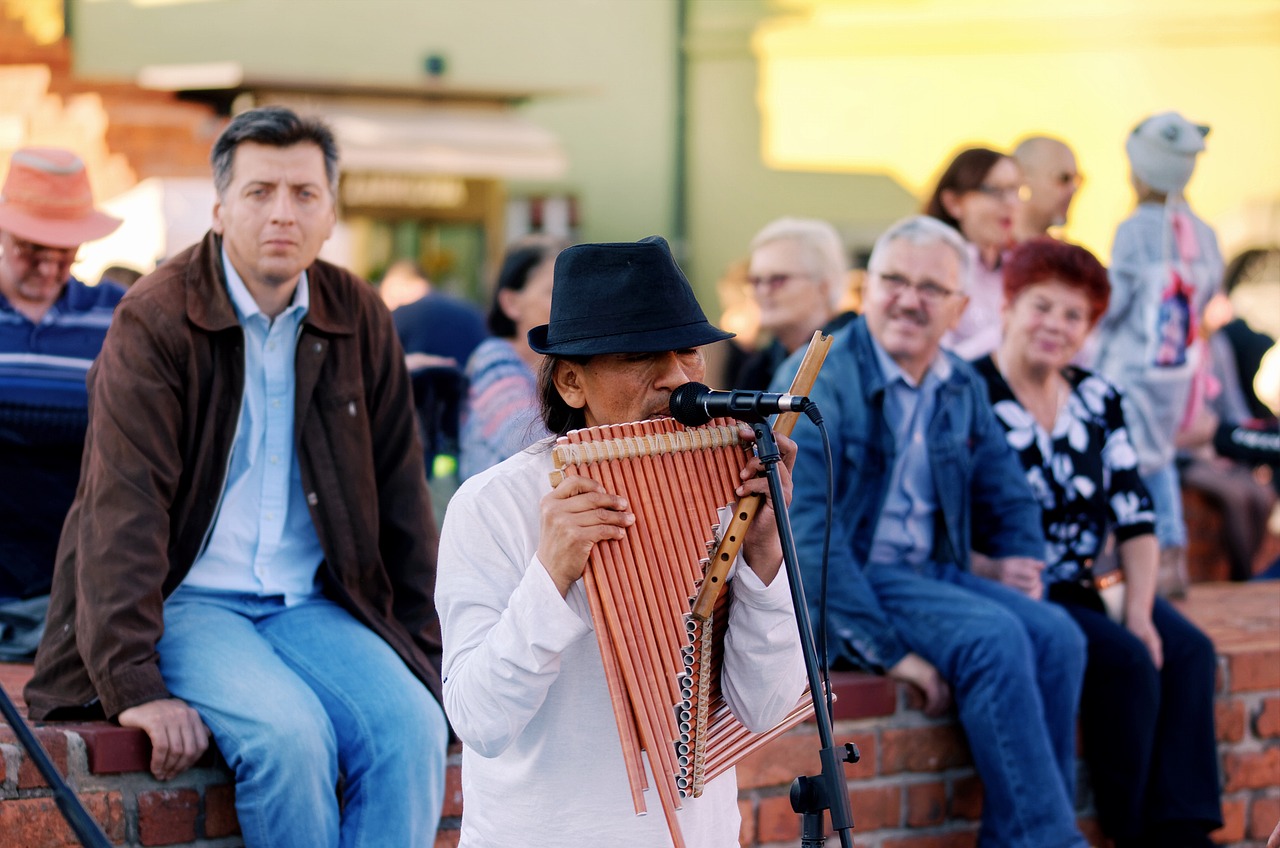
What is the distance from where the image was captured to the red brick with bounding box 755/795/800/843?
420 cm

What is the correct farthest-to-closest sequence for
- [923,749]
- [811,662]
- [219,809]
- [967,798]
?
[967,798] < [923,749] < [219,809] < [811,662]

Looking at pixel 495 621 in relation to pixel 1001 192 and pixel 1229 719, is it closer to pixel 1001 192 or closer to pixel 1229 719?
pixel 1229 719

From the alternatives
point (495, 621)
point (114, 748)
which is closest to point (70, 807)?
point (495, 621)

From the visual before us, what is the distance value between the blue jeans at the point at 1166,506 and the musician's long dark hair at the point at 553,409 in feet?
12.0

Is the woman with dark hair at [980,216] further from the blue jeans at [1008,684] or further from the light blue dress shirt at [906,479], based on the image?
the blue jeans at [1008,684]

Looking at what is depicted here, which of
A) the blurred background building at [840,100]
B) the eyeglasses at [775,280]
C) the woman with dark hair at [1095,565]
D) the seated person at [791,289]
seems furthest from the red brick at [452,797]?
the blurred background building at [840,100]

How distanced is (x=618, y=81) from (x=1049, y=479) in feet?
32.1

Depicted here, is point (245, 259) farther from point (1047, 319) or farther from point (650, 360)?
point (1047, 319)

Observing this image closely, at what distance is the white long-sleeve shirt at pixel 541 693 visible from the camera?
2543 millimetres

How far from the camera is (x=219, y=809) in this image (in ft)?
11.5

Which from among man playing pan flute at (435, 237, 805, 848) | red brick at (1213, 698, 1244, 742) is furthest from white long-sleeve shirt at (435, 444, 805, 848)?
red brick at (1213, 698, 1244, 742)

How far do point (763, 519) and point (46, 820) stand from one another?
1887 mm

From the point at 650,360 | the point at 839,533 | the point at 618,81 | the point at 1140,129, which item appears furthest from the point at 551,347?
the point at 618,81

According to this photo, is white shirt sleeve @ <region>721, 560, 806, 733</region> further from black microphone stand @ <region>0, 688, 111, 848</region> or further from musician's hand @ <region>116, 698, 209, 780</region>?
musician's hand @ <region>116, 698, 209, 780</region>
